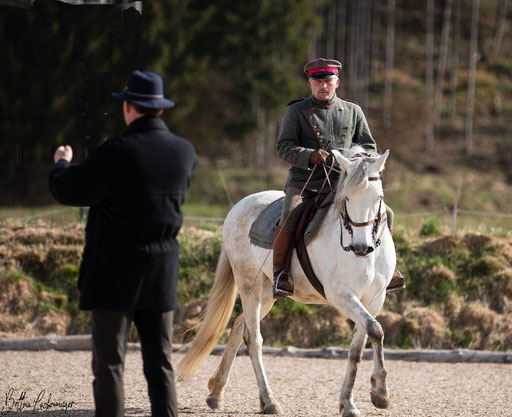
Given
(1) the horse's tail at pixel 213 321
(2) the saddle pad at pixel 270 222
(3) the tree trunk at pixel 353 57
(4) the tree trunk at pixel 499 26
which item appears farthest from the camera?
(4) the tree trunk at pixel 499 26

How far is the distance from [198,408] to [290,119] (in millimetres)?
2600

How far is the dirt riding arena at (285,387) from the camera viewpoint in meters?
7.19

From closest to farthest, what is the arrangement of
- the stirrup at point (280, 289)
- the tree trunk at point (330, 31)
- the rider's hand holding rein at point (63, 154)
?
the rider's hand holding rein at point (63, 154), the stirrup at point (280, 289), the tree trunk at point (330, 31)

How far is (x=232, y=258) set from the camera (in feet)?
26.6

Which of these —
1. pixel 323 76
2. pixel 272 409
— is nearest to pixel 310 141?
pixel 323 76

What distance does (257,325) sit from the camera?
770cm

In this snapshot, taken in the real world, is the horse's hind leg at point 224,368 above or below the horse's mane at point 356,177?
below

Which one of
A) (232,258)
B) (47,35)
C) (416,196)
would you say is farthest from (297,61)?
(232,258)

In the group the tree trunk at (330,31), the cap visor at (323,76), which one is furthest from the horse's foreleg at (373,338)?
the tree trunk at (330,31)

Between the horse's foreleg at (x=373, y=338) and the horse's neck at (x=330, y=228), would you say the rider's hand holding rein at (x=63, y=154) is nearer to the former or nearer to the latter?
the horse's neck at (x=330, y=228)

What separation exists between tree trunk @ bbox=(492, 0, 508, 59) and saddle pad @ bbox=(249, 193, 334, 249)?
4133 cm

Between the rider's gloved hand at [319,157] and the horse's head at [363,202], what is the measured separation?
0.47 m

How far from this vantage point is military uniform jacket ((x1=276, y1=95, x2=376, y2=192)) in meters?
7.35

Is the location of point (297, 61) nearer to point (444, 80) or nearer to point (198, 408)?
point (444, 80)
